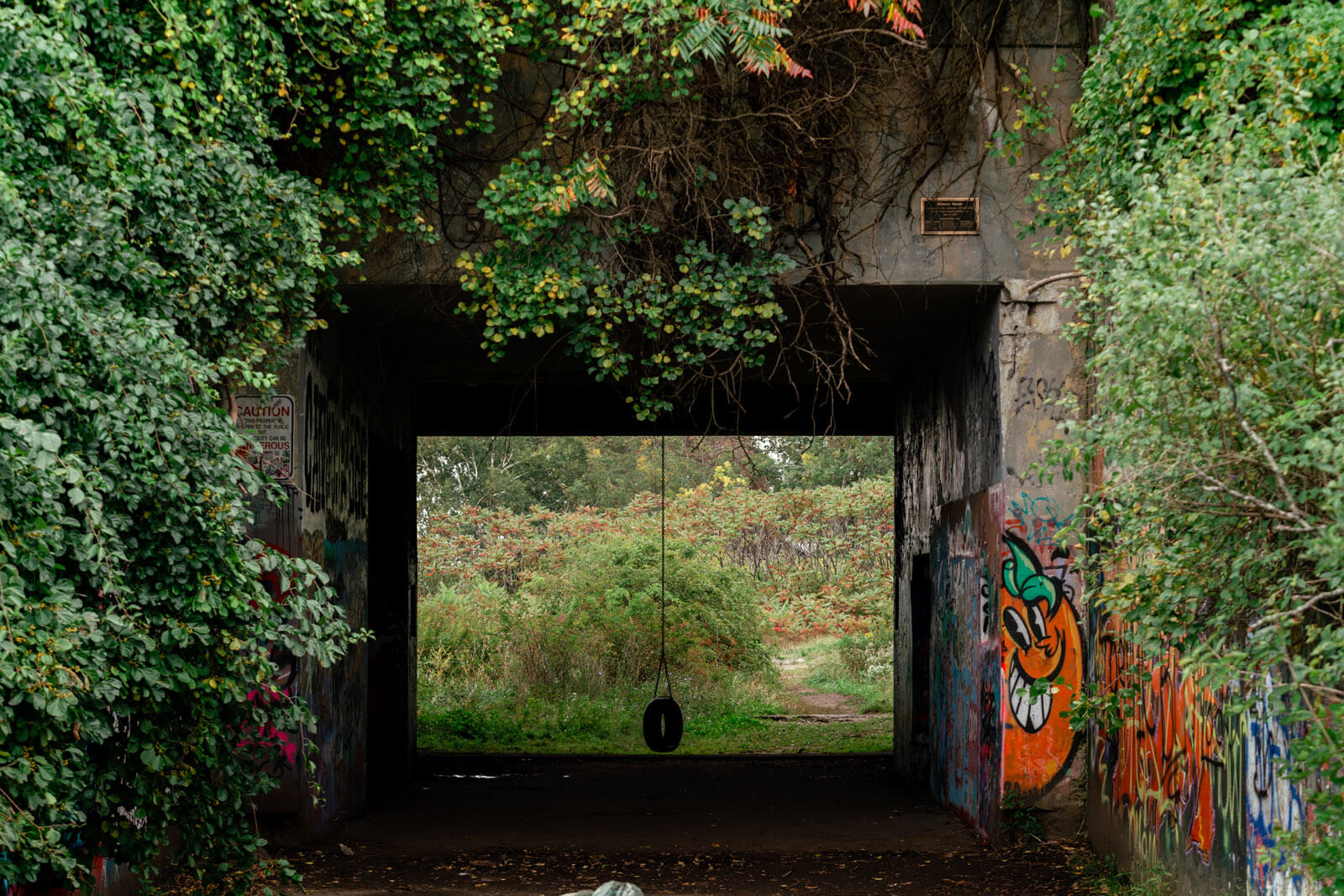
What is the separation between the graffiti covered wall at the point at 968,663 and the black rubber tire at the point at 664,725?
239 centimetres

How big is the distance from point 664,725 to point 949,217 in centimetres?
569

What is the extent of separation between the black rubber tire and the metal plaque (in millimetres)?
5225

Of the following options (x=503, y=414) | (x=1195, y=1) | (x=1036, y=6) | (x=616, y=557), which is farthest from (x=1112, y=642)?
(x=616, y=557)

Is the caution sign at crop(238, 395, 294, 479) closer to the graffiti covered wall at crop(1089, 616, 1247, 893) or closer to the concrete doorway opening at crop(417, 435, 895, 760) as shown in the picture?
the graffiti covered wall at crop(1089, 616, 1247, 893)

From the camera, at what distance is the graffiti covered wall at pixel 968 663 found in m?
8.16

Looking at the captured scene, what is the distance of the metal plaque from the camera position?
8023 mm

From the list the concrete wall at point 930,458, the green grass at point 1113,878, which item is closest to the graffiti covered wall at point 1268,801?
Answer: the green grass at point 1113,878

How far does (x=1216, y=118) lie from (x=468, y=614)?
706 inches

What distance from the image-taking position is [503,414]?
14102mm

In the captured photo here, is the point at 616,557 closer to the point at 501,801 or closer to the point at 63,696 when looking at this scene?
the point at 501,801

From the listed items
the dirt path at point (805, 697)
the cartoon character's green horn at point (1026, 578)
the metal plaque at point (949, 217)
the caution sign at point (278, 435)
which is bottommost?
the dirt path at point (805, 697)

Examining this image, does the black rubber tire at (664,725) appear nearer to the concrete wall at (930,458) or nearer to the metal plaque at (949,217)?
the concrete wall at (930,458)

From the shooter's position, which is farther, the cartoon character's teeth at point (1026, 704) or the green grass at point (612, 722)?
the green grass at point (612, 722)

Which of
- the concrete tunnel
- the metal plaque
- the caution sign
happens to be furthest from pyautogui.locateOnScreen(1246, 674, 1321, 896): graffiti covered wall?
the caution sign
